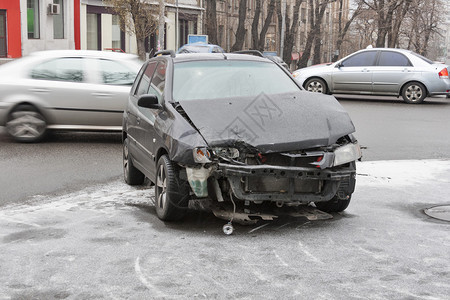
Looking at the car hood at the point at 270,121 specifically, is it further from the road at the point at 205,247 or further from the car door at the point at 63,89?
the car door at the point at 63,89

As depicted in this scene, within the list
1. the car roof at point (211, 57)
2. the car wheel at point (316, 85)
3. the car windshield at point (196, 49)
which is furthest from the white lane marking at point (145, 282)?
the car windshield at point (196, 49)

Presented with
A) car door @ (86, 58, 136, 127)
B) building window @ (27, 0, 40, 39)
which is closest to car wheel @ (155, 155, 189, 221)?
car door @ (86, 58, 136, 127)

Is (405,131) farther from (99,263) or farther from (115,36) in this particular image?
(115,36)

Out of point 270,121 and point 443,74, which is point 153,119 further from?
point 443,74

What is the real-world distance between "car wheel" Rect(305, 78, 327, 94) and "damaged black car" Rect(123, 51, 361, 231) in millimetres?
14214

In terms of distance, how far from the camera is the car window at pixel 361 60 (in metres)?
20.7

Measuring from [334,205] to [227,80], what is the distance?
1776 mm

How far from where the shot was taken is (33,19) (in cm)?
4056

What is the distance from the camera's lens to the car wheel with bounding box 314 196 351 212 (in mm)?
6561

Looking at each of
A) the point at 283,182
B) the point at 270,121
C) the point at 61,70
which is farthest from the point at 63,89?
the point at 283,182

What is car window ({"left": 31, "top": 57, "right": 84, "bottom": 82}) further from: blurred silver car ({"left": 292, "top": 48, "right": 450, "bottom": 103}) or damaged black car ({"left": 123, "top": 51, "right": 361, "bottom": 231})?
blurred silver car ({"left": 292, "top": 48, "right": 450, "bottom": 103})

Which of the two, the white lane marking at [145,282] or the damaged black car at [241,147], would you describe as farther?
the damaged black car at [241,147]

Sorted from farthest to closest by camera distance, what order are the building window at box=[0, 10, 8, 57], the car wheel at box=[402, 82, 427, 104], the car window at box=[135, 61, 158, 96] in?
the building window at box=[0, 10, 8, 57] < the car wheel at box=[402, 82, 427, 104] < the car window at box=[135, 61, 158, 96]

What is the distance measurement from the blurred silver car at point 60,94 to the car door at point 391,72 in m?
11.0
